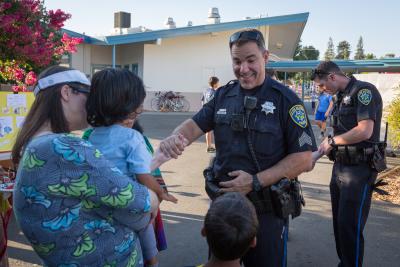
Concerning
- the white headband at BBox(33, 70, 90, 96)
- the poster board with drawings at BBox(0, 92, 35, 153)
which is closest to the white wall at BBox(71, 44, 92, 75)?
the poster board with drawings at BBox(0, 92, 35, 153)

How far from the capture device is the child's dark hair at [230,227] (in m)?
1.83

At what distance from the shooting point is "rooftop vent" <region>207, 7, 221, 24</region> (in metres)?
26.4

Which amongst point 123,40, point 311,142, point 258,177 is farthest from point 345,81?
point 123,40

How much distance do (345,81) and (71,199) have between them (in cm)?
295

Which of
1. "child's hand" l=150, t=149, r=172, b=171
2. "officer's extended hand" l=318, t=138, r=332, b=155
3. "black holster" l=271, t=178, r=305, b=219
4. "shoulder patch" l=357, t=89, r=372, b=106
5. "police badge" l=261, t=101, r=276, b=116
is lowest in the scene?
"black holster" l=271, t=178, r=305, b=219

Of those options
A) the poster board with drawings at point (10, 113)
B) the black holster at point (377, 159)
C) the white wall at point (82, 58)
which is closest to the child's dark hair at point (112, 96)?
the black holster at point (377, 159)

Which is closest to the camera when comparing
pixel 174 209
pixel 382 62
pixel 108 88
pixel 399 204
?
pixel 108 88

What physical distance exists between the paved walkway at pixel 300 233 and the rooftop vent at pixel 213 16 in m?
20.2

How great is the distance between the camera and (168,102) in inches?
925

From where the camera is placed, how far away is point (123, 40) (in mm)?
21359

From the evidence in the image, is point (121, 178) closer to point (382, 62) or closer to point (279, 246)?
point (279, 246)

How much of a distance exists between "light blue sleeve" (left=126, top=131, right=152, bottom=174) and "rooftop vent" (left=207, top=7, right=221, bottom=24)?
2548 centimetres

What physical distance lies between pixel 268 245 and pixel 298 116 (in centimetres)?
77

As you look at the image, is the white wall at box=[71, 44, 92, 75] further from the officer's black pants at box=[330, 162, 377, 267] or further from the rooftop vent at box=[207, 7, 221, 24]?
the officer's black pants at box=[330, 162, 377, 267]
